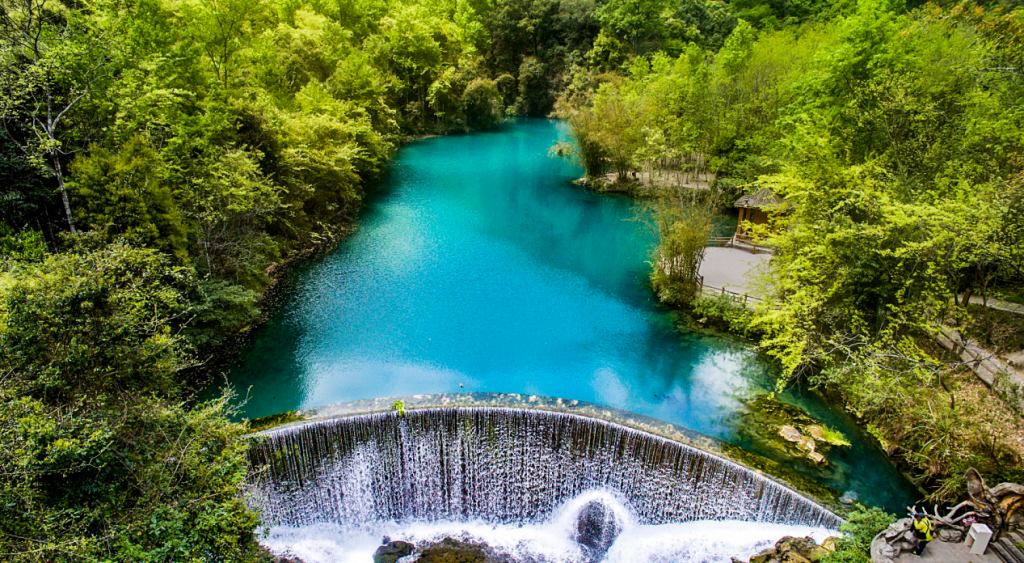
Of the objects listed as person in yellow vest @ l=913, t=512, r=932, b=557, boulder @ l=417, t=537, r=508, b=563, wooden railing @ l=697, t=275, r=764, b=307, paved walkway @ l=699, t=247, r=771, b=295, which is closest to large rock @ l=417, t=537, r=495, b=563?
boulder @ l=417, t=537, r=508, b=563

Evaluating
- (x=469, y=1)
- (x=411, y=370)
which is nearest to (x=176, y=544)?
(x=411, y=370)

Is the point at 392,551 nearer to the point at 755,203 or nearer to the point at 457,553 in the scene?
the point at 457,553

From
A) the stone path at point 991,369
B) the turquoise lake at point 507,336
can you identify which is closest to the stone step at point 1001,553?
the turquoise lake at point 507,336

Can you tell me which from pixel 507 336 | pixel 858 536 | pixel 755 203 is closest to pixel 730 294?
pixel 755 203

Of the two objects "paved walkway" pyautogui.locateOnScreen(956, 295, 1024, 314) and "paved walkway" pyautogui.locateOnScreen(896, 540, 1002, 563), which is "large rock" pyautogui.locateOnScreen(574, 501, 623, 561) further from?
"paved walkway" pyautogui.locateOnScreen(956, 295, 1024, 314)

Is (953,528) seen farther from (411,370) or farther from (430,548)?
(411,370)

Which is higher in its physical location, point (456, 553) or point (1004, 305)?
point (1004, 305)
